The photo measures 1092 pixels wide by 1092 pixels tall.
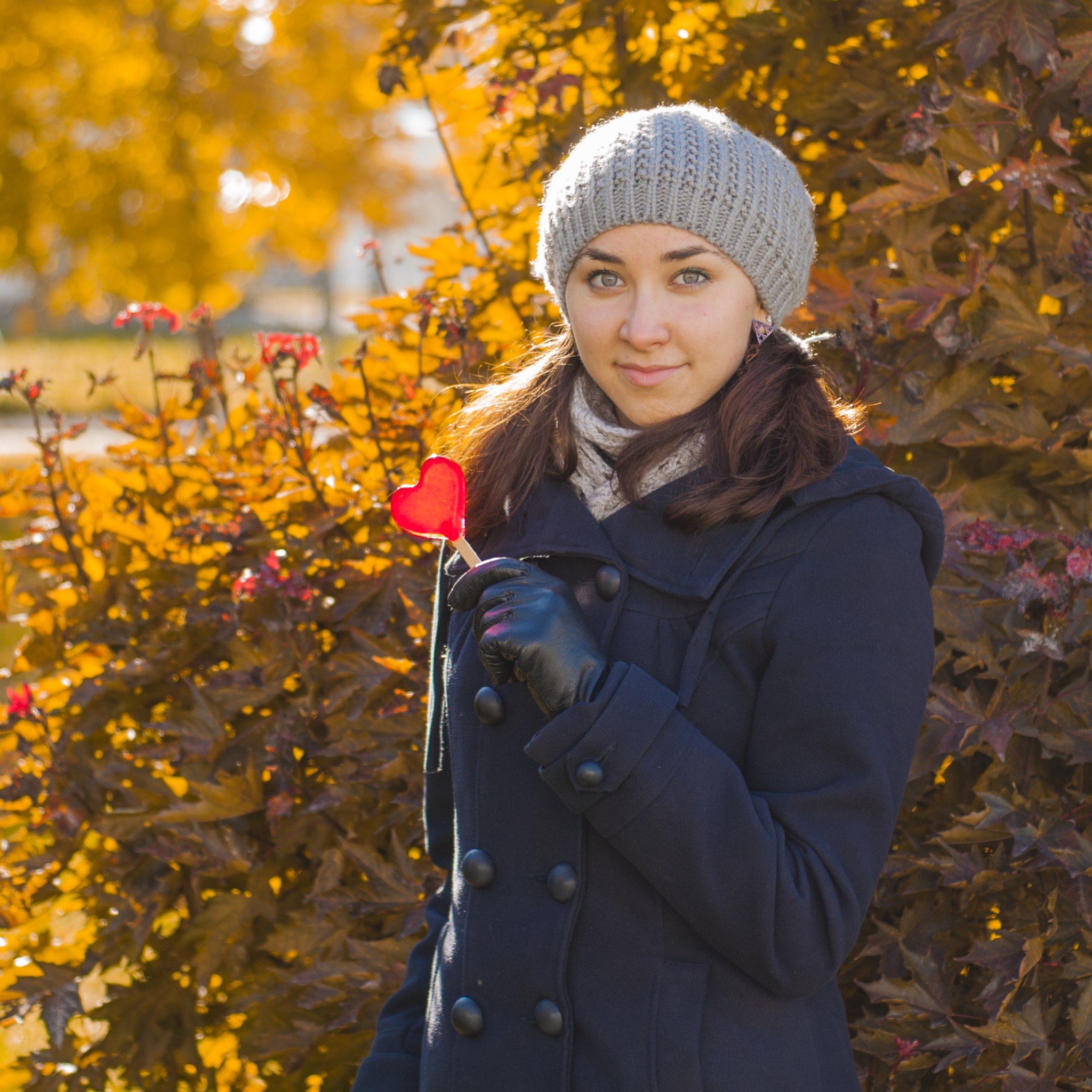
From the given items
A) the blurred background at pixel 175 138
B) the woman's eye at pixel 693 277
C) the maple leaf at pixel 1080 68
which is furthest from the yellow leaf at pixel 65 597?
the blurred background at pixel 175 138

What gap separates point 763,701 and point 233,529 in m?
1.61

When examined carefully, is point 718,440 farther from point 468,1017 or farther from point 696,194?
point 468,1017

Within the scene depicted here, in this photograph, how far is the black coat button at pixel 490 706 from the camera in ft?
4.83

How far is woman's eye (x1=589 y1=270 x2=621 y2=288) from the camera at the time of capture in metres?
1.49

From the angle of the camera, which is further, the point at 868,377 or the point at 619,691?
the point at 868,377

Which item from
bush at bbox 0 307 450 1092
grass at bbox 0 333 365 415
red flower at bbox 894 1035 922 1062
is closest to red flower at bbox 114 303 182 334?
bush at bbox 0 307 450 1092

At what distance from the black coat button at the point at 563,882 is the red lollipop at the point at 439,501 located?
1.33 feet

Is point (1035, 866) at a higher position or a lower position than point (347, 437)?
lower

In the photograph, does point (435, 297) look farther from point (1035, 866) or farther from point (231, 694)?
point (1035, 866)

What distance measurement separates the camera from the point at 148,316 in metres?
2.71

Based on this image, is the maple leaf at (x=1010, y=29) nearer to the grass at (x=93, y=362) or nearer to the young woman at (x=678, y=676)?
the young woman at (x=678, y=676)

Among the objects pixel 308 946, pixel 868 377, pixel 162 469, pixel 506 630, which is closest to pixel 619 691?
pixel 506 630

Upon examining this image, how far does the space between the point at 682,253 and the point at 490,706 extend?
60 cm

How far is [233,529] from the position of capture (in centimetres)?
261
